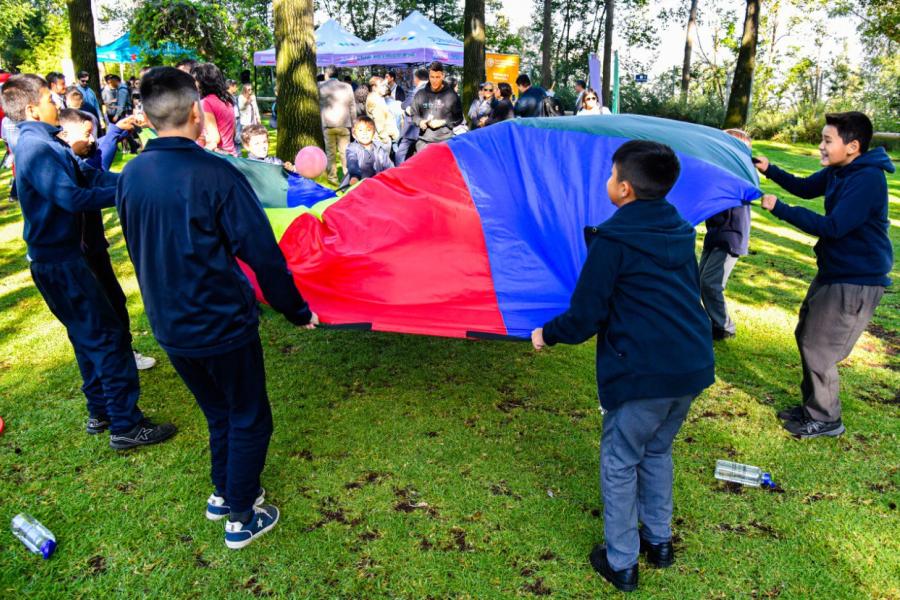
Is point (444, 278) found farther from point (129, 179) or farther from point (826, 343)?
point (826, 343)

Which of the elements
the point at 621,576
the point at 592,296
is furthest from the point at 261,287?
the point at 621,576

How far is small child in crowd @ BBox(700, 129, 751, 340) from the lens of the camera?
15.9ft

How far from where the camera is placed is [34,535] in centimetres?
285

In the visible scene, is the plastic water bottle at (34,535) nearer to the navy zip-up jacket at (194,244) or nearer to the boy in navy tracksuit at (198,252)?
the boy in navy tracksuit at (198,252)

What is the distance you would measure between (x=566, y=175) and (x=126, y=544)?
2874 millimetres

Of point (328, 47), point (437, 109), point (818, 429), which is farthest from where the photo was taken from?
point (328, 47)

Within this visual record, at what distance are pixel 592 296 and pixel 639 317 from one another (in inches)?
7.5

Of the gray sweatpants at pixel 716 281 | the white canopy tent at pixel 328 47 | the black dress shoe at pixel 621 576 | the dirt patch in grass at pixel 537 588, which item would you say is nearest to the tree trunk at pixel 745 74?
the gray sweatpants at pixel 716 281

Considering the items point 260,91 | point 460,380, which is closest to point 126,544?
point 460,380

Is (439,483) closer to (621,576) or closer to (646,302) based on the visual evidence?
(621,576)

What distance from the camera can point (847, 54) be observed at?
102 feet

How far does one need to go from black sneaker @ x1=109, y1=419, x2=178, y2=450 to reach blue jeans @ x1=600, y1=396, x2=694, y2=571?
2.59m

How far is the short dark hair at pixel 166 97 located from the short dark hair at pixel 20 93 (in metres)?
1.45

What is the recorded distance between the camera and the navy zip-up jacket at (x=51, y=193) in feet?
10.4
